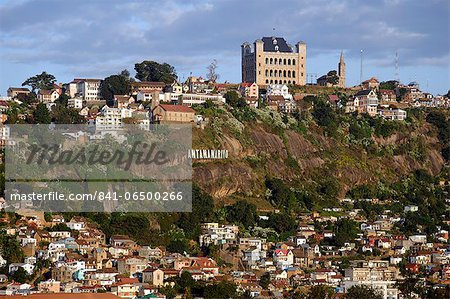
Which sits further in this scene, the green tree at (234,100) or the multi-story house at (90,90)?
the multi-story house at (90,90)

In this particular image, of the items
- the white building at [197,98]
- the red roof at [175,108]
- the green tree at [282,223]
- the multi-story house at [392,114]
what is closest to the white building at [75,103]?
the white building at [197,98]

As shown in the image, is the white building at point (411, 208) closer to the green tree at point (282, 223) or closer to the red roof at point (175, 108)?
the green tree at point (282, 223)

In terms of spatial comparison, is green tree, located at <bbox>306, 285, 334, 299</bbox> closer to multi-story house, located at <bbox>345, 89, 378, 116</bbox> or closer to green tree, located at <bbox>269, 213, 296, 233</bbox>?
green tree, located at <bbox>269, 213, 296, 233</bbox>

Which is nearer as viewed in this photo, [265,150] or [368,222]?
[368,222]

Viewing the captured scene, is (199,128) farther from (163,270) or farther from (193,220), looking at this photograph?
(163,270)

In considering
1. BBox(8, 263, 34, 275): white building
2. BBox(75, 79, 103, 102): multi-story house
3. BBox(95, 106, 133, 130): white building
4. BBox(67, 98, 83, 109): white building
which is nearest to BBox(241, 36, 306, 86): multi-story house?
BBox(75, 79, 103, 102): multi-story house

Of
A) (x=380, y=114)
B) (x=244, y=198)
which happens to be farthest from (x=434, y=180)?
(x=244, y=198)

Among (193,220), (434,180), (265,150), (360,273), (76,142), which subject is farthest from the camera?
(434,180)
